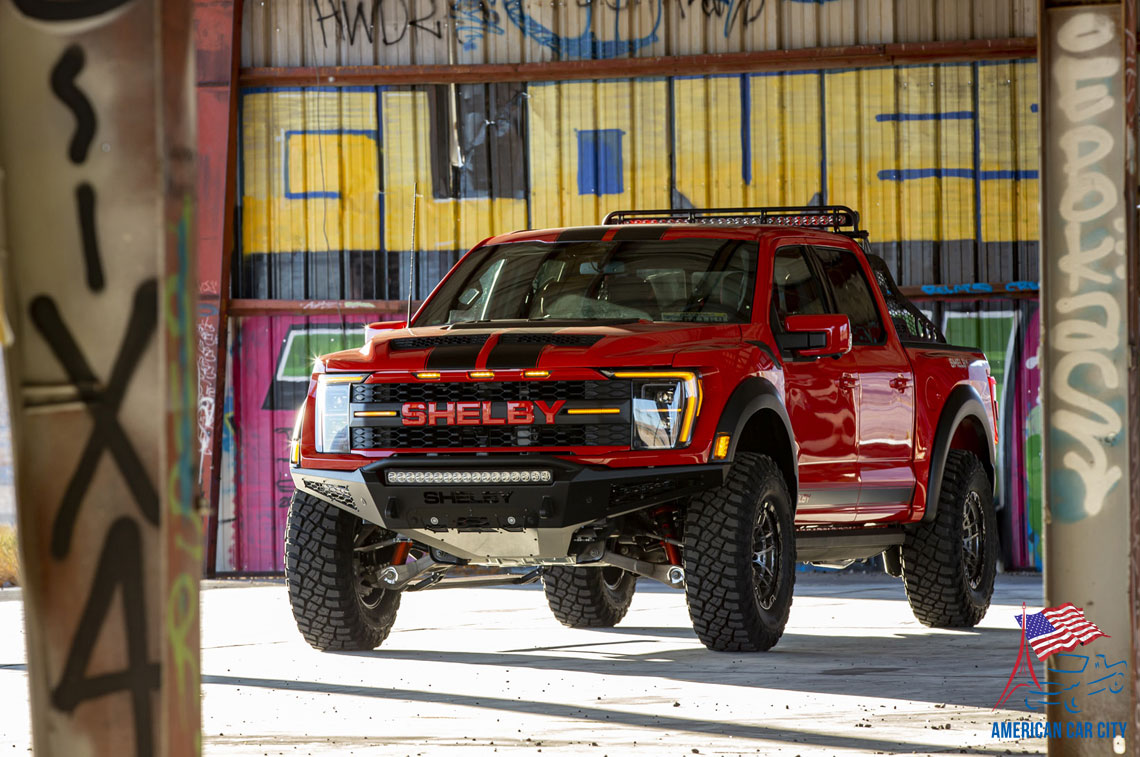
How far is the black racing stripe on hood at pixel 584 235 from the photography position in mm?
9383

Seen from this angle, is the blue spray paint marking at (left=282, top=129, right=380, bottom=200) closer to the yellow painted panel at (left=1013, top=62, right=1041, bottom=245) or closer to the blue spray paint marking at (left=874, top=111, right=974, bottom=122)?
the blue spray paint marking at (left=874, top=111, right=974, bottom=122)

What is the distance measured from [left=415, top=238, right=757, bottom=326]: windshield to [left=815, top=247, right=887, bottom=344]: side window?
873mm

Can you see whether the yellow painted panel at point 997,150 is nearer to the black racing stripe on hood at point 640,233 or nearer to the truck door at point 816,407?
the truck door at point 816,407

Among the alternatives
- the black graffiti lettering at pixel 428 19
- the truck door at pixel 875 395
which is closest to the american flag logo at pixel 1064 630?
the truck door at pixel 875 395

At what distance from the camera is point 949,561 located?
1026 cm

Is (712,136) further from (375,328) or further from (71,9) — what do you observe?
(71,9)

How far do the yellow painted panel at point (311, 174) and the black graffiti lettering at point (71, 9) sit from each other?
13.0m

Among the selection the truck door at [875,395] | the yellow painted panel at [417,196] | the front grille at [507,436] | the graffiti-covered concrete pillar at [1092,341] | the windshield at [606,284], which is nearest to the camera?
the graffiti-covered concrete pillar at [1092,341]

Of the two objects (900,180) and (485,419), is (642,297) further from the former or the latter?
(900,180)

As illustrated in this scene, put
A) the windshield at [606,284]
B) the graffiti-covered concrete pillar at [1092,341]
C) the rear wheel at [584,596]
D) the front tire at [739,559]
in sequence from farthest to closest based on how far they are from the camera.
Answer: the rear wheel at [584,596]
the windshield at [606,284]
the front tire at [739,559]
the graffiti-covered concrete pillar at [1092,341]

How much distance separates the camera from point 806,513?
31.0ft

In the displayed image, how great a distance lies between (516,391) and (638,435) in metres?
0.61

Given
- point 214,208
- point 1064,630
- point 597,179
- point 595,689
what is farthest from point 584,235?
point 214,208

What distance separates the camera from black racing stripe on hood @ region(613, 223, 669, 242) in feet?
30.4
